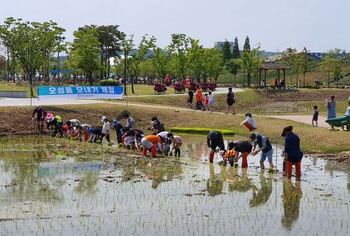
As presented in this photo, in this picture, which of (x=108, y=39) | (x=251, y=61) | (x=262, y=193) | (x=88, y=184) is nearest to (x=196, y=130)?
(x=88, y=184)

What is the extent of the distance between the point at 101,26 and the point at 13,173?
70.7m

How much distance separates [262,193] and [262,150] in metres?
4.23

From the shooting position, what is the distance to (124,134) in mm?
27844

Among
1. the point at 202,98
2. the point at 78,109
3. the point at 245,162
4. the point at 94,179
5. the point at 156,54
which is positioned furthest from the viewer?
the point at 156,54

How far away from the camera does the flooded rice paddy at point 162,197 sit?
13727 millimetres

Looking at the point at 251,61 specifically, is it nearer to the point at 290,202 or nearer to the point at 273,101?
the point at 273,101

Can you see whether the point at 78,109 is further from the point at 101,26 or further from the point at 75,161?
the point at 101,26

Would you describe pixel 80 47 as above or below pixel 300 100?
above

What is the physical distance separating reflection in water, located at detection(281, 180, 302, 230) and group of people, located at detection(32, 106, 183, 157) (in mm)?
6703

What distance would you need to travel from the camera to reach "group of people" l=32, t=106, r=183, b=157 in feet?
81.6

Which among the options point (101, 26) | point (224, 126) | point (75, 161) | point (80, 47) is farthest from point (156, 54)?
point (75, 161)

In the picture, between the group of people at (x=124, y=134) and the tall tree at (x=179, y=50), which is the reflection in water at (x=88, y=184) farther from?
the tall tree at (x=179, y=50)

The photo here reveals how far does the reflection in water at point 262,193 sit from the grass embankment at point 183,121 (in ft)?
25.0

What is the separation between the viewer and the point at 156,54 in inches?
3142
